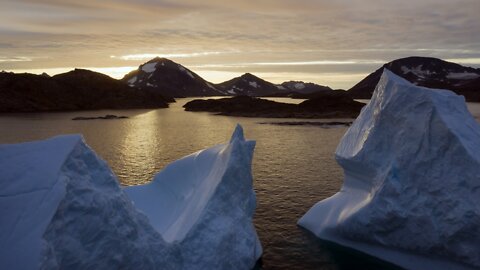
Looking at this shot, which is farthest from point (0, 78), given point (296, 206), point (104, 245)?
point (104, 245)

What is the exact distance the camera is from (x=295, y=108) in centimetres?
10006

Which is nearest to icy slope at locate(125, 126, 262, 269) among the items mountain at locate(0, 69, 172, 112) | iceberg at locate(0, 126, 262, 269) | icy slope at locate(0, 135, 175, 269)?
iceberg at locate(0, 126, 262, 269)

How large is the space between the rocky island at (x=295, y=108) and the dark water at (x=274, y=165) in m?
22.1

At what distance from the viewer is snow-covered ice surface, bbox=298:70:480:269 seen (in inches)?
572

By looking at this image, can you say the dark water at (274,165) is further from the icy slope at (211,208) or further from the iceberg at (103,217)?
the iceberg at (103,217)

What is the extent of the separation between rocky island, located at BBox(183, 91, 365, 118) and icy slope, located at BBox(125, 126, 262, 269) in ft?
244

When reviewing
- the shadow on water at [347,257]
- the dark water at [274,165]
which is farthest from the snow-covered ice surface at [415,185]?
the dark water at [274,165]

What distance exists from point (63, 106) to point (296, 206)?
113662 mm

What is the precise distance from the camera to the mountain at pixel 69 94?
4503 inches

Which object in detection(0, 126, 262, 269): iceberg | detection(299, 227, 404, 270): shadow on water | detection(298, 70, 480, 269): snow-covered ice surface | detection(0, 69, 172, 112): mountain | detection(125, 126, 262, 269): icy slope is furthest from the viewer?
detection(0, 69, 172, 112): mountain

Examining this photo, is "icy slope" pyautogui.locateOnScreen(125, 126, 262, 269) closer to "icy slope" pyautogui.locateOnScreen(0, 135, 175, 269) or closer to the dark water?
the dark water

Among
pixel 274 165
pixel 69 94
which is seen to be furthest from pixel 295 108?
pixel 69 94

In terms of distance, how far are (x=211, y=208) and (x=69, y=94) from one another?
428 ft

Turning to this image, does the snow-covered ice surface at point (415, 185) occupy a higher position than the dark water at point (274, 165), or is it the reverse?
the snow-covered ice surface at point (415, 185)
